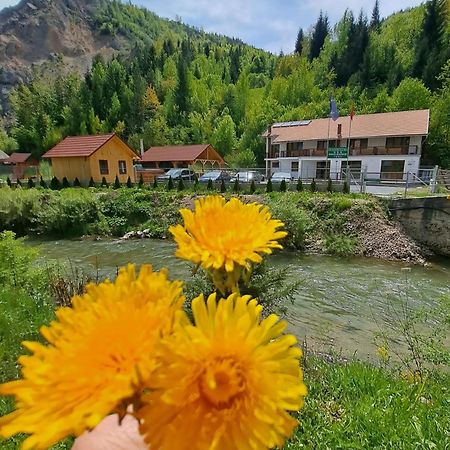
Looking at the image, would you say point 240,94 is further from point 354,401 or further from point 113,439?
point 113,439

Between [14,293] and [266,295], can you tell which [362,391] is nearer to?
[266,295]

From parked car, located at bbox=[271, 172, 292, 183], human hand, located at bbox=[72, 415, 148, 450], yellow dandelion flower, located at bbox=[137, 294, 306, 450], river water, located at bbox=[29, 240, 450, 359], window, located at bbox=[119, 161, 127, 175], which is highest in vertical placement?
yellow dandelion flower, located at bbox=[137, 294, 306, 450]

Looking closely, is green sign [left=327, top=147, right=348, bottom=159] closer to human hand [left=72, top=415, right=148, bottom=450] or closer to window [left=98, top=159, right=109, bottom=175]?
window [left=98, top=159, right=109, bottom=175]

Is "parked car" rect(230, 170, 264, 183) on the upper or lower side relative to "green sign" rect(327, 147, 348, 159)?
lower

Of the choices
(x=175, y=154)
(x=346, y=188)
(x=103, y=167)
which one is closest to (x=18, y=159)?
(x=175, y=154)

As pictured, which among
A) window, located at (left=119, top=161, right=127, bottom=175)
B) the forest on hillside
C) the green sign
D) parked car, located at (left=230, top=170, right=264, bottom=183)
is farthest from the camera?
the forest on hillside

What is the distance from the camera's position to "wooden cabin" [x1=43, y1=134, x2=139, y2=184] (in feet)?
99.7

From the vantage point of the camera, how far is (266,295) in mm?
7285

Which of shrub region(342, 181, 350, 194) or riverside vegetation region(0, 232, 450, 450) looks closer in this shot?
riverside vegetation region(0, 232, 450, 450)

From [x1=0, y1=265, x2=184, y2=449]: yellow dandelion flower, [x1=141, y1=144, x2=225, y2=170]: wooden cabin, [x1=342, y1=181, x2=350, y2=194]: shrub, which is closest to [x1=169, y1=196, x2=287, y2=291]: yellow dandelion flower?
[x1=0, y1=265, x2=184, y2=449]: yellow dandelion flower

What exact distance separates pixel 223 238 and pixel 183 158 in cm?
4669

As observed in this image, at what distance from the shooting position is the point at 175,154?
157 ft

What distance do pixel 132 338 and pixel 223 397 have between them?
17cm

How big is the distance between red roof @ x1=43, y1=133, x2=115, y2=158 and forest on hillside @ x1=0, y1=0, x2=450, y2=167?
26115 millimetres
